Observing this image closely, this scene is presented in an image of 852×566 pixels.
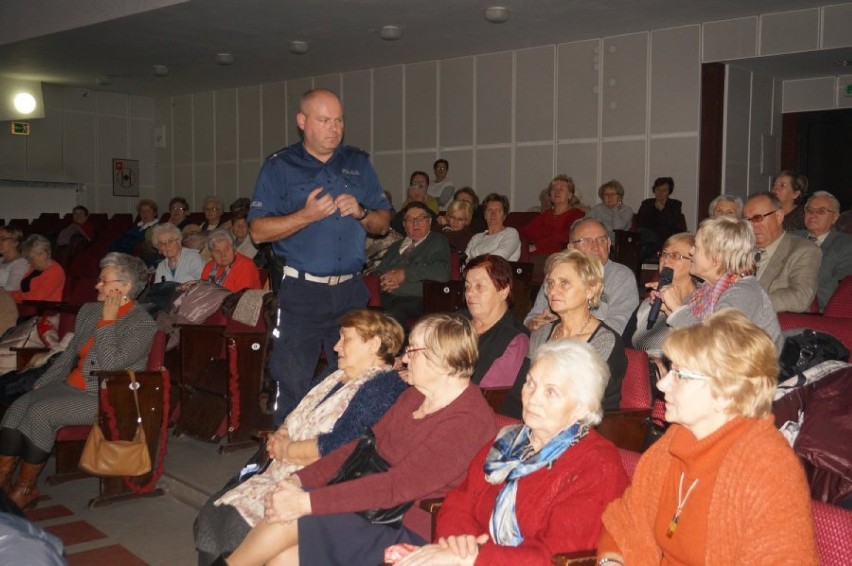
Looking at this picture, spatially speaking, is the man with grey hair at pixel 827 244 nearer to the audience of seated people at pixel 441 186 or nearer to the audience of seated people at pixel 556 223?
the audience of seated people at pixel 556 223

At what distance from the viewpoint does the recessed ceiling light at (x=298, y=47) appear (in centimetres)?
855

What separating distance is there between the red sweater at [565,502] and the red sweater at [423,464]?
0.80ft

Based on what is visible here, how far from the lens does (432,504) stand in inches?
80.5

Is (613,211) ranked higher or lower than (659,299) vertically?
higher

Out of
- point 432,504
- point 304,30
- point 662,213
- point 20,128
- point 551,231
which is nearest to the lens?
point 432,504

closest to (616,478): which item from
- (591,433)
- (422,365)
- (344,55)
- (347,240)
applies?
(591,433)

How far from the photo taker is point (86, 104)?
12.4m

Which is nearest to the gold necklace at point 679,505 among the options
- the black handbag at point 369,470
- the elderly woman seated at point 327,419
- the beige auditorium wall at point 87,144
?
the black handbag at point 369,470

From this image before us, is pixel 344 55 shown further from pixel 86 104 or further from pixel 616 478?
pixel 616 478

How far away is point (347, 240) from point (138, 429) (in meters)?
1.37

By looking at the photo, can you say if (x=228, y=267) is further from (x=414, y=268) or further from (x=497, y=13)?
(x=497, y=13)

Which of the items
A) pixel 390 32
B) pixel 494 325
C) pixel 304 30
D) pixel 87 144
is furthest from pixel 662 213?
pixel 87 144

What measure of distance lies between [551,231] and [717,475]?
4740 millimetres

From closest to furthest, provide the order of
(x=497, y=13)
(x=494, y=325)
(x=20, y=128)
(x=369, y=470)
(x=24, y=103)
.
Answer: (x=369, y=470) → (x=494, y=325) → (x=497, y=13) → (x=24, y=103) → (x=20, y=128)
